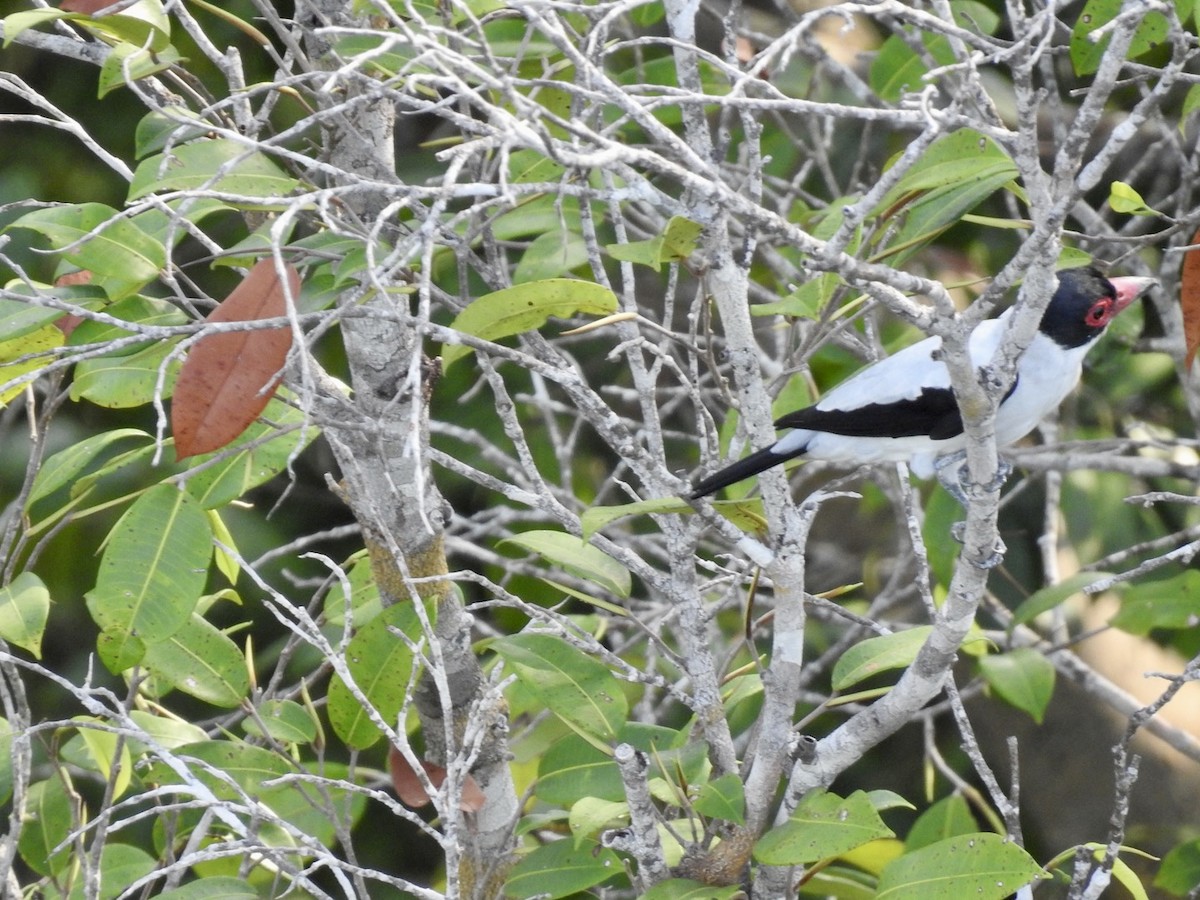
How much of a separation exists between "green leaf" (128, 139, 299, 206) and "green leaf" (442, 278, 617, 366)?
0.29m

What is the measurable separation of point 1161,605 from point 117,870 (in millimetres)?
2042

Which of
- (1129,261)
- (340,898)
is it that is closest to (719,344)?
(1129,261)

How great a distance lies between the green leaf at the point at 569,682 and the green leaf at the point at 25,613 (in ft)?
2.11

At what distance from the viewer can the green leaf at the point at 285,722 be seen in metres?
2.03

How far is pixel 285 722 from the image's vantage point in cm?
206

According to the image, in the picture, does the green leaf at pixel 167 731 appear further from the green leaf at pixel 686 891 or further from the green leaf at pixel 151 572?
the green leaf at pixel 686 891

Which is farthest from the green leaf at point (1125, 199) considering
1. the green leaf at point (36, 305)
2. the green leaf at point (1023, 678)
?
the green leaf at point (36, 305)

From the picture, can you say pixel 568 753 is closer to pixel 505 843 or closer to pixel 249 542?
pixel 505 843

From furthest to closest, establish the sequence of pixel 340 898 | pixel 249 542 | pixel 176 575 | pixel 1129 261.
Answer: pixel 340 898 < pixel 249 542 < pixel 1129 261 < pixel 176 575

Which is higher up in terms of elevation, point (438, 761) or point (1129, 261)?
point (1129, 261)

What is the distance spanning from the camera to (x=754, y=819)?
182 cm

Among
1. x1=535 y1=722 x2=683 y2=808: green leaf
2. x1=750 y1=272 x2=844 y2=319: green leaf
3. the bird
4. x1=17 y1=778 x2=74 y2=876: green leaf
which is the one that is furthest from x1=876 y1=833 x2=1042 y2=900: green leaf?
x1=17 y1=778 x2=74 y2=876: green leaf

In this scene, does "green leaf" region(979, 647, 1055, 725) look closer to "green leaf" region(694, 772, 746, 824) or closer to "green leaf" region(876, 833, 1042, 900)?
"green leaf" region(876, 833, 1042, 900)

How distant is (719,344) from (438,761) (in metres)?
1.29
